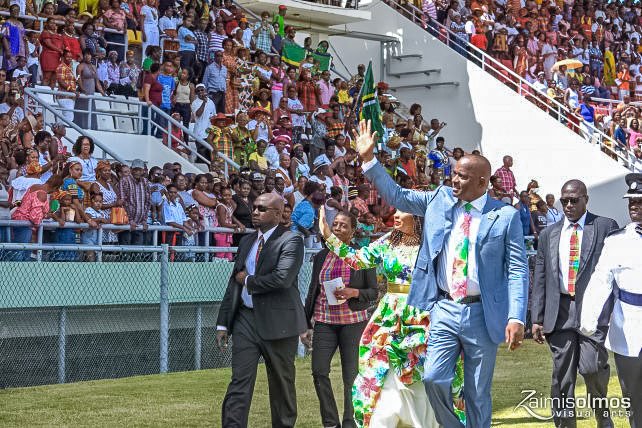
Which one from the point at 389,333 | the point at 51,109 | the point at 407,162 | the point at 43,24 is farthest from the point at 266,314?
the point at 407,162

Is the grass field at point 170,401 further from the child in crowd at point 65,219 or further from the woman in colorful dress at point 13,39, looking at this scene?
the woman in colorful dress at point 13,39

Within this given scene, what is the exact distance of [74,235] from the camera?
14312 millimetres

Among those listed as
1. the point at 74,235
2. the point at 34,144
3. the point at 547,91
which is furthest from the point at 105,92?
the point at 547,91

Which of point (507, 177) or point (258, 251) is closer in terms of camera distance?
point (258, 251)

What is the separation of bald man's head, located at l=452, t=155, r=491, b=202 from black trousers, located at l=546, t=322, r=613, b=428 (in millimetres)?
2087

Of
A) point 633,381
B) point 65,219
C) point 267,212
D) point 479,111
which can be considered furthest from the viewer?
point 479,111

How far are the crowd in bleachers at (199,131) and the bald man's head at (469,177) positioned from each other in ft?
23.9

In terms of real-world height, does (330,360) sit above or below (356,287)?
below

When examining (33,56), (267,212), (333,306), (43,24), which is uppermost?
(43,24)

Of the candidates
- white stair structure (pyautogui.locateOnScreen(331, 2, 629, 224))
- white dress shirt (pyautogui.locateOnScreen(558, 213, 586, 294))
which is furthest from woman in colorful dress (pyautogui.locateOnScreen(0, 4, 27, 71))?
white stair structure (pyautogui.locateOnScreen(331, 2, 629, 224))

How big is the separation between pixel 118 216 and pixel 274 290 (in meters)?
6.26

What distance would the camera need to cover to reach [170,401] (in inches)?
487

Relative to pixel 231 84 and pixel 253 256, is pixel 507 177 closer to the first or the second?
pixel 231 84

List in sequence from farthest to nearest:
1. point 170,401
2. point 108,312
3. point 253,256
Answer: point 108,312 < point 170,401 < point 253,256
